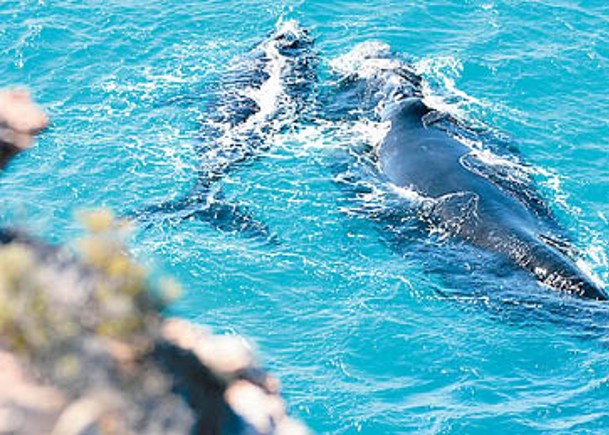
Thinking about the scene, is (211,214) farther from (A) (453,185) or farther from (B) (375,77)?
(B) (375,77)

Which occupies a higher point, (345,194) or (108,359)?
(345,194)

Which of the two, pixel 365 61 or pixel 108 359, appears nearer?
pixel 108 359

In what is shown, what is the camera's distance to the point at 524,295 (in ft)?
78.6

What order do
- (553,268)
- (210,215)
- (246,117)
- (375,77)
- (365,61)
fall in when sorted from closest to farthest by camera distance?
(553,268) → (210,215) → (246,117) → (375,77) → (365,61)

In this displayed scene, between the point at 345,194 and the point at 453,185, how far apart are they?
289 cm

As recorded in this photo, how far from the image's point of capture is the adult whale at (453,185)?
970 inches

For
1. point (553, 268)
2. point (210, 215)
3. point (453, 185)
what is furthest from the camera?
point (210, 215)

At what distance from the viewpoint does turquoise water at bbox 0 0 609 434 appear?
2230 cm

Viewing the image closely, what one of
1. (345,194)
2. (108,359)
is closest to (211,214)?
(345,194)

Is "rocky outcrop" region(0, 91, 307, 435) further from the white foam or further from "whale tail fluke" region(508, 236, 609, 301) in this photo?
the white foam

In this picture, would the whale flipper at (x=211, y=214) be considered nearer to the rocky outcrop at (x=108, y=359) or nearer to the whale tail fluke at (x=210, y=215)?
the whale tail fluke at (x=210, y=215)

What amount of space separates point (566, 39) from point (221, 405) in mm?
27581

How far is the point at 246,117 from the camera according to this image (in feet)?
104

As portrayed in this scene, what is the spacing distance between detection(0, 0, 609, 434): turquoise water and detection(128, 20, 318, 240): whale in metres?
0.41
